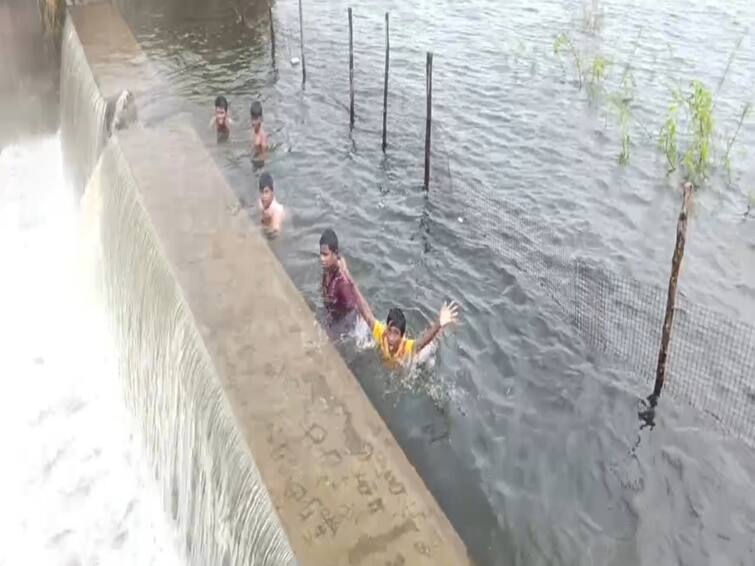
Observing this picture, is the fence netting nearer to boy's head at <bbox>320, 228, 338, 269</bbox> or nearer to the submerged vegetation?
boy's head at <bbox>320, 228, 338, 269</bbox>

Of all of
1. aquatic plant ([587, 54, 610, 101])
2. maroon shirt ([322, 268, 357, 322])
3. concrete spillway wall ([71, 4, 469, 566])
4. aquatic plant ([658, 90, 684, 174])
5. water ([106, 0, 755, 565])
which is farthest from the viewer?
aquatic plant ([587, 54, 610, 101])

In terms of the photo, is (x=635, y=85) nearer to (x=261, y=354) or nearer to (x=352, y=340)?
(x=352, y=340)

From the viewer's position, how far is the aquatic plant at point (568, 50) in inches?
741

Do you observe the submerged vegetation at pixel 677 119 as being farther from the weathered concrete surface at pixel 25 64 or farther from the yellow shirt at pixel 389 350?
the weathered concrete surface at pixel 25 64

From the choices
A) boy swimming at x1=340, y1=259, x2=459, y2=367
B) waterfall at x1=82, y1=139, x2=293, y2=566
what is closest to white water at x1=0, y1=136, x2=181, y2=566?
waterfall at x1=82, y1=139, x2=293, y2=566

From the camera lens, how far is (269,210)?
1216 cm

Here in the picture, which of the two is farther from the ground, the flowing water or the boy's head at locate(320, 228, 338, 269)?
the boy's head at locate(320, 228, 338, 269)

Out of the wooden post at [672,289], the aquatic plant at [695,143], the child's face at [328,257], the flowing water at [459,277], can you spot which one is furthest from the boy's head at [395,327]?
the aquatic plant at [695,143]

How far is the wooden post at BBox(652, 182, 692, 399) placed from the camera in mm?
8242

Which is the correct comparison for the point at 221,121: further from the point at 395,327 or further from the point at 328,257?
the point at 395,327

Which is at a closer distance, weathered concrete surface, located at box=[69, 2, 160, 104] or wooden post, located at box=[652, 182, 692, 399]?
wooden post, located at box=[652, 182, 692, 399]

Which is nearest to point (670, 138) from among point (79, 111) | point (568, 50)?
point (568, 50)

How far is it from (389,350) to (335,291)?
119 cm

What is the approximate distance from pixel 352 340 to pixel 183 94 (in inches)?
404
